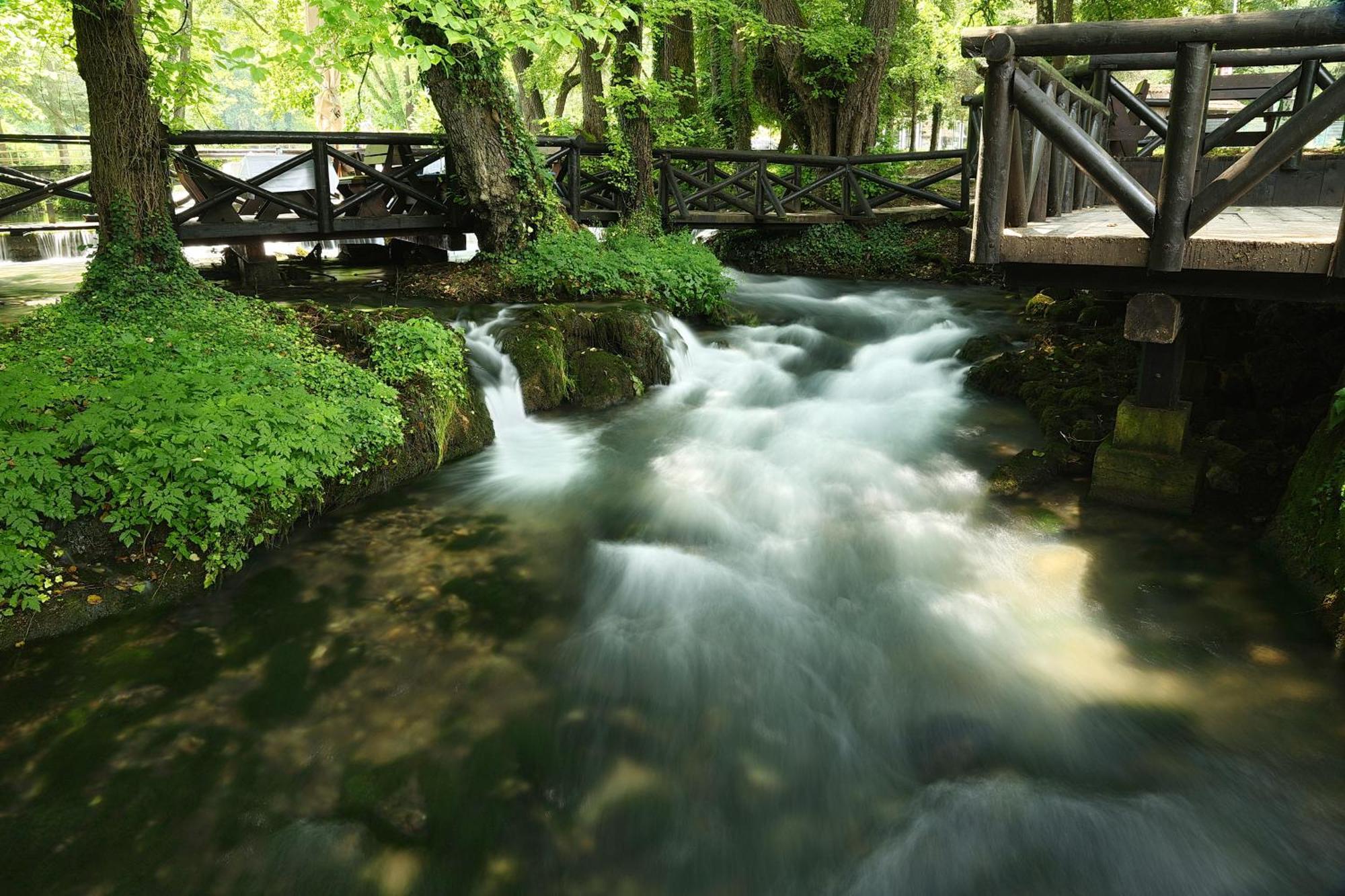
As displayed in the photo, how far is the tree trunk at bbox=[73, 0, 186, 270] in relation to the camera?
7.99 m

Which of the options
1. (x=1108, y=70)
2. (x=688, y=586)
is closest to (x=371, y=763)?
(x=688, y=586)

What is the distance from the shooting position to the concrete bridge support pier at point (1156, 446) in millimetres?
5891

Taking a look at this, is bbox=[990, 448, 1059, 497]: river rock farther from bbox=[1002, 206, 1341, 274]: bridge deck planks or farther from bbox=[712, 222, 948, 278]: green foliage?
bbox=[712, 222, 948, 278]: green foliage

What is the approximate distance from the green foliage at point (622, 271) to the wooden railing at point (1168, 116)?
6.59m

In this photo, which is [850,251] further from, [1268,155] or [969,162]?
[1268,155]

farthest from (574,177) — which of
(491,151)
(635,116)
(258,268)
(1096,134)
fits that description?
(1096,134)

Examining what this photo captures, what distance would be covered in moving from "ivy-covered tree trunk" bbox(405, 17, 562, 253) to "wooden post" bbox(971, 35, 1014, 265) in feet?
25.6

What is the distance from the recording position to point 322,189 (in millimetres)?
10945

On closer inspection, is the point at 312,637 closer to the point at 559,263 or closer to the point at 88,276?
the point at 88,276

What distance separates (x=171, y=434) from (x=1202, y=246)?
6.15 meters

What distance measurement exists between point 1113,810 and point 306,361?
639cm

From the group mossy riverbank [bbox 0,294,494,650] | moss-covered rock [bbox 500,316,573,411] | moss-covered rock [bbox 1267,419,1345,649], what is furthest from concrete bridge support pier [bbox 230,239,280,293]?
moss-covered rock [bbox 1267,419,1345,649]

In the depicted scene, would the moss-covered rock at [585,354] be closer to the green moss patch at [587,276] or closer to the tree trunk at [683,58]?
the green moss patch at [587,276]

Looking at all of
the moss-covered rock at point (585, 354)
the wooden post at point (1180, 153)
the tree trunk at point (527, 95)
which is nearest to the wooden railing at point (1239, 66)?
the wooden post at point (1180, 153)
